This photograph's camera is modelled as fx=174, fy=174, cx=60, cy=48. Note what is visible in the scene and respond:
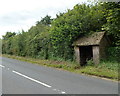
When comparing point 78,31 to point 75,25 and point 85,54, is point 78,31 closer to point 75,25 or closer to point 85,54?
point 75,25

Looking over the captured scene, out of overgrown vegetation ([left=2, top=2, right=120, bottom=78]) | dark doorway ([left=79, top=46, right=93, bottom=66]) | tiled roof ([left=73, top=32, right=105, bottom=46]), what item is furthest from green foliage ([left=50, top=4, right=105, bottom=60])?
dark doorway ([left=79, top=46, right=93, bottom=66])

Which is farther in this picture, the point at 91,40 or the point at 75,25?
the point at 75,25

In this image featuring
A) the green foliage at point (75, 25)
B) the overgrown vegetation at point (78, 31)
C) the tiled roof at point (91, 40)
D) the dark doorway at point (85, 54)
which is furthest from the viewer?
the green foliage at point (75, 25)

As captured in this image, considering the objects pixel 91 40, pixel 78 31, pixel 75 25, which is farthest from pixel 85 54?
pixel 75 25

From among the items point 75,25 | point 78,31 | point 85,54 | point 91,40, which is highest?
point 75,25

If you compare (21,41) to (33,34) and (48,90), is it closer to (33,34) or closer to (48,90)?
(33,34)

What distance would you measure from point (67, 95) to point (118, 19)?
690 centimetres

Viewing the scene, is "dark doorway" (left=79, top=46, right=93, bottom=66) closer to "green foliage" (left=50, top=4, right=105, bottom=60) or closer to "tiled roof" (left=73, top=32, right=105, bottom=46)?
"tiled roof" (left=73, top=32, right=105, bottom=46)

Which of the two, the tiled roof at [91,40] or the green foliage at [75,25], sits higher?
the green foliage at [75,25]

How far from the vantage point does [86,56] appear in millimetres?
17188

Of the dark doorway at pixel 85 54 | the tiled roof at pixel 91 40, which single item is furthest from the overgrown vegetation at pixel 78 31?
the dark doorway at pixel 85 54

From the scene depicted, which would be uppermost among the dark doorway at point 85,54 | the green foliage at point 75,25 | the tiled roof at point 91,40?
the green foliage at point 75,25

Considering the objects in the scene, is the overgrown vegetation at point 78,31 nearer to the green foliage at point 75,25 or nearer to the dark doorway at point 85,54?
the green foliage at point 75,25

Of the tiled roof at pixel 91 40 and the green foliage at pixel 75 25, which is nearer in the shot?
the tiled roof at pixel 91 40
